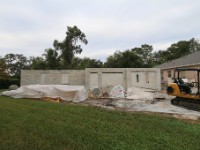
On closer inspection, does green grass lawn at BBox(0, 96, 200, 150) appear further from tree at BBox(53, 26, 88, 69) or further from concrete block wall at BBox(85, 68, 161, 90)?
tree at BBox(53, 26, 88, 69)

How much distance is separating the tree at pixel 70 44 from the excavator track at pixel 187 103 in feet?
84.0

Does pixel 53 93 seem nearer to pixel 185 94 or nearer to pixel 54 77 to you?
pixel 54 77

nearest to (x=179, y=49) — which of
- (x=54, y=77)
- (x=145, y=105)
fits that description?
(x=54, y=77)

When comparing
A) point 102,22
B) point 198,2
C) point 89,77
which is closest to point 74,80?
point 89,77

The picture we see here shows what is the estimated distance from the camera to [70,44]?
34875 millimetres

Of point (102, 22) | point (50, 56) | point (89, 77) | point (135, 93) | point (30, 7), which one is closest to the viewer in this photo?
point (30, 7)

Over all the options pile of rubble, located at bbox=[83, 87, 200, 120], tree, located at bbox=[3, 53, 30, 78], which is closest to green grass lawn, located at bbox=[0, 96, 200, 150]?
pile of rubble, located at bbox=[83, 87, 200, 120]

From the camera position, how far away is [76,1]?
11891mm

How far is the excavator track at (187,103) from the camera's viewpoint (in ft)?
34.9

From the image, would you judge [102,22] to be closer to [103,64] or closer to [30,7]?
[30,7]

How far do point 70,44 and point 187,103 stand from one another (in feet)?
86.9

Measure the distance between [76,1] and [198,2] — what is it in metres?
7.22

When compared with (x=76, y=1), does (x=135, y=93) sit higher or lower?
lower

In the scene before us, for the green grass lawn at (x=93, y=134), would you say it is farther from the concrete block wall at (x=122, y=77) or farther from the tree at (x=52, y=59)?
the tree at (x=52, y=59)
